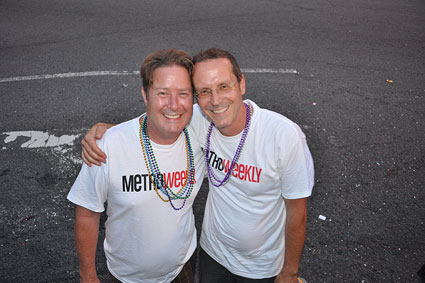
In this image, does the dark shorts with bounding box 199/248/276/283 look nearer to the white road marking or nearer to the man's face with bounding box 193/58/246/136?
the man's face with bounding box 193/58/246/136

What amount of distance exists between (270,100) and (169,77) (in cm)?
416

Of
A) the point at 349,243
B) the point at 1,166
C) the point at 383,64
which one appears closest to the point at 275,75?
the point at 383,64

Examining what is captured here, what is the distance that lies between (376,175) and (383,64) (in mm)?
3984

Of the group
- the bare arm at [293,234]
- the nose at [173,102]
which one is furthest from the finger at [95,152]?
the bare arm at [293,234]

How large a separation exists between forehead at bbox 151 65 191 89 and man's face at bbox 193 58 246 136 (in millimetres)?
123

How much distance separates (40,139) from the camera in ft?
17.9

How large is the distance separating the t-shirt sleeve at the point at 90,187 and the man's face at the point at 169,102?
45cm

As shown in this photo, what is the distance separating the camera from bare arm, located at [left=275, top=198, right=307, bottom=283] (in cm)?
262

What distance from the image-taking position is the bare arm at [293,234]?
8.58 feet

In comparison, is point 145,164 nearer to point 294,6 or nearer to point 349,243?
point 349,243

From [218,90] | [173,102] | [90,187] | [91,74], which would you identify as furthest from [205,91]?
[91,74]

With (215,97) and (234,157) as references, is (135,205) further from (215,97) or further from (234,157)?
(215,97)

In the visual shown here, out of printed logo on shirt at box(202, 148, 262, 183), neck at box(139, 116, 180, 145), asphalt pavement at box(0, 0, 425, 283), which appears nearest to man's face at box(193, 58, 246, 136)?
printed logo on shirt at box(202, 148, 262, 183)

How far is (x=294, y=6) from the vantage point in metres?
11.3
